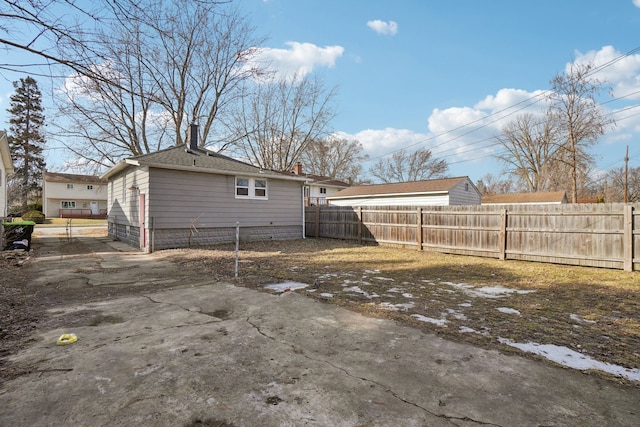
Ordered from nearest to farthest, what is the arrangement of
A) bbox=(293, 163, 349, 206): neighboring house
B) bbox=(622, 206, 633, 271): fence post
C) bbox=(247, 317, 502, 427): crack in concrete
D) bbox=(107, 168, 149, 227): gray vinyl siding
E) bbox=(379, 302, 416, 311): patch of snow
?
bbox=(247, 317, 502, 427): crack in concrete
bbox=(379, 302, 416, 311): patch of snow
bbox=(622, 206, 633, 271): fence post
bbox=(107, 168, 149, 227): gray vinyl siding
bbox=(293, 163, 349, 206): neighboring house

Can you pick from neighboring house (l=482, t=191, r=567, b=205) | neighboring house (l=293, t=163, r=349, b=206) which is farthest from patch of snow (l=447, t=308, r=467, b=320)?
neighboring house (l=293, t=163, r=349, b=206)

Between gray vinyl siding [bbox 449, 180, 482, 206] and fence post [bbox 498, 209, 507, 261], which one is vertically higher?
gray vinyl siding [bbox 449, 180, 482, 206]

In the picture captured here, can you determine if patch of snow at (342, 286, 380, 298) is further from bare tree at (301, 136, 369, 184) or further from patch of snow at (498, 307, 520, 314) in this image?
bare tree at (301, 136, 369, 184)

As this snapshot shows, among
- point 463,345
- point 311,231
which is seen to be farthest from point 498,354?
point 311,231

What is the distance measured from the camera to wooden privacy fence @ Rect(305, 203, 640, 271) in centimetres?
756

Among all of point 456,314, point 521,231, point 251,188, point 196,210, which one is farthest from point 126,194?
point 521,231

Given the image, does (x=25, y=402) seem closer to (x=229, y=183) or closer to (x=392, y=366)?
(x=392, y=366)

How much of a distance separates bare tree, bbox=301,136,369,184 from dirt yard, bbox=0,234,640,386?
2826cm

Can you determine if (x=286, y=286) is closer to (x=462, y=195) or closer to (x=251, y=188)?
(x=251, y=188)

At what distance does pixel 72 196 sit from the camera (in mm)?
36938

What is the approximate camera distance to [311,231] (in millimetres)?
16047

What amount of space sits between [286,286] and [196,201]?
283 inches

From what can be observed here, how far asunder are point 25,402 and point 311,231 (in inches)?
551

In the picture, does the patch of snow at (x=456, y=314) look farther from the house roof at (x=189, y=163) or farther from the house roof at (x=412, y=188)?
the house roof at (x=412, y=188)
